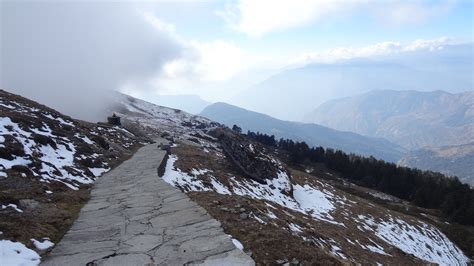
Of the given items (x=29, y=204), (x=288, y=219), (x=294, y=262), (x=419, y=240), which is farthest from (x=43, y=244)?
(x=419, y=240)

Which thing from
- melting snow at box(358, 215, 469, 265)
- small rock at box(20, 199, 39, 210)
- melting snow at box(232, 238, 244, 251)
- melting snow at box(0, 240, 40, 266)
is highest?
melting snow at box(232, 238, 244, 251)

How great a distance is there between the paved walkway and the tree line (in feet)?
304

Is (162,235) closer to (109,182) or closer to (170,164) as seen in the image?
(109,182)

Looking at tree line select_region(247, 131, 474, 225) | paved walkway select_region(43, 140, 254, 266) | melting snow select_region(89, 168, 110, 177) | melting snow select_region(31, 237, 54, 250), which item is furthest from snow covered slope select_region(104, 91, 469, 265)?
tree line select_region(247, 131, 474, 225)

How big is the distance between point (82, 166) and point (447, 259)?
Answer: 46080mm

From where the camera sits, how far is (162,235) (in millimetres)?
10797

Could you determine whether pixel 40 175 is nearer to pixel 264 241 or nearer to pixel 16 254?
pixel 16 254

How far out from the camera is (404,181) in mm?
129625

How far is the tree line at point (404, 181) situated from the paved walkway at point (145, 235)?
92778 mm

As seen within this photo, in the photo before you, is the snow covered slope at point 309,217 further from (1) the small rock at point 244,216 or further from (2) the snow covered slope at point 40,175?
(2) the snow covered slope at point 40,175

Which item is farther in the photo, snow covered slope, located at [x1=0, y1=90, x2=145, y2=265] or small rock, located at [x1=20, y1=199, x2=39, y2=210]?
small rock, located at [x1=20, y1=199, x2=39, y2=210]

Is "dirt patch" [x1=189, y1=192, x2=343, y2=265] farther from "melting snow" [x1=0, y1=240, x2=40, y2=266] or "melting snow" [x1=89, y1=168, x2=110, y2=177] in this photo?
"melting snow" [x1=89, y1=168, x2=110, y2=177]

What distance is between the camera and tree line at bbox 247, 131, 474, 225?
94.1 m

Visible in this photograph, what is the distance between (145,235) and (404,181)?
440 ft
